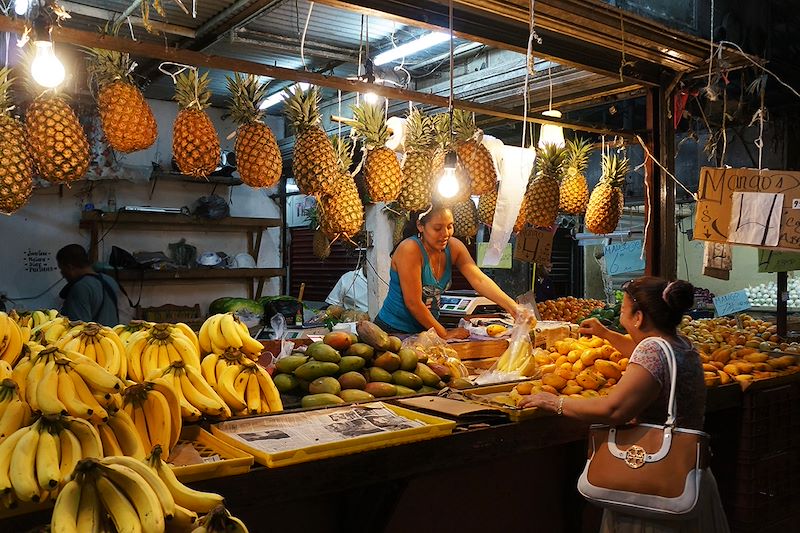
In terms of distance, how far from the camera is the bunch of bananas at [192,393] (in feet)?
8.82

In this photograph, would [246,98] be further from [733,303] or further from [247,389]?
[733,303]

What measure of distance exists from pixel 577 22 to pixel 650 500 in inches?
120

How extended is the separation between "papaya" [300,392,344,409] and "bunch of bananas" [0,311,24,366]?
1299mm

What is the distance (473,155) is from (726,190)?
1.90 meters

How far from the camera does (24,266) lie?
7.92m

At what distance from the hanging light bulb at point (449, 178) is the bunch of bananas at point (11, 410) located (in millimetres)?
2631

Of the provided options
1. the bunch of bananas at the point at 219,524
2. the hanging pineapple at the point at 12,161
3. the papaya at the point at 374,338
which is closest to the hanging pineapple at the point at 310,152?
the papaya at the point at 374,338

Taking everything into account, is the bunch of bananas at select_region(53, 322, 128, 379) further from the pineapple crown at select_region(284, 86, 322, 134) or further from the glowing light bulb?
the pineapple crown at select_region(284, 86, 322, 134)

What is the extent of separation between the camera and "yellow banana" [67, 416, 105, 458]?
6.06 ft

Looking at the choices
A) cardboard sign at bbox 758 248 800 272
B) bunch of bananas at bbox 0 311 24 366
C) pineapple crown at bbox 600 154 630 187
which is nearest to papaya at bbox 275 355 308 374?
bunch of bananas at bbox 0 311 24 366

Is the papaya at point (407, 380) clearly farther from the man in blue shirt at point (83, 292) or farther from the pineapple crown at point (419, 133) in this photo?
the man in blue shirt at point (83, 292)

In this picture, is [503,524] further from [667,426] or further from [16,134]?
[16,134]

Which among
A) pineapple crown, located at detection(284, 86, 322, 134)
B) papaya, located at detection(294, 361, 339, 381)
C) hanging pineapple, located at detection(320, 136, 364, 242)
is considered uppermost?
pineapple crown, located at detection(284, 86, 322, 134)

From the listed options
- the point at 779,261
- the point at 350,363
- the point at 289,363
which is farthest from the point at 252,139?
the point at 779,261
